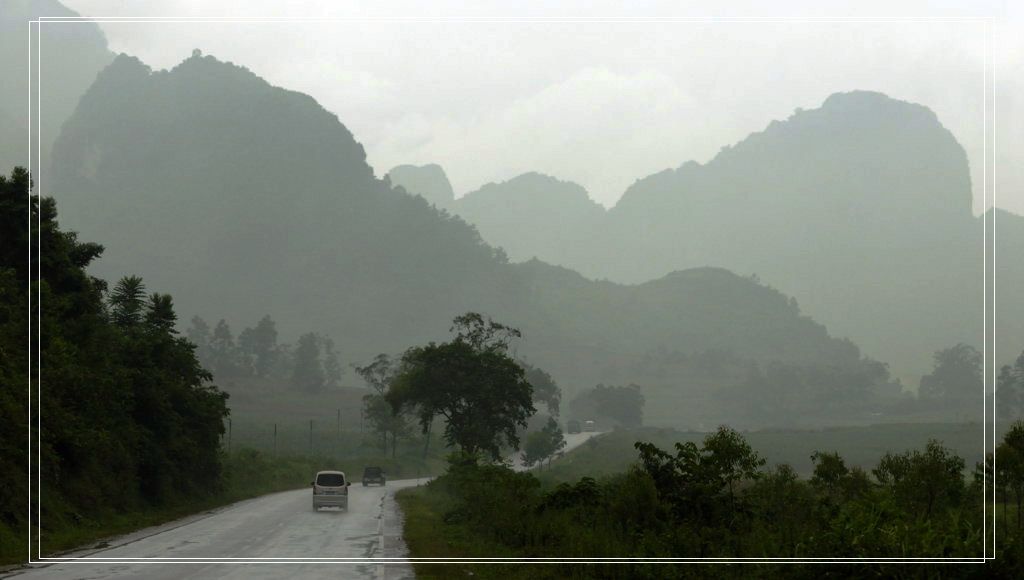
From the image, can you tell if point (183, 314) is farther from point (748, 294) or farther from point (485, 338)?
point (748, 294)

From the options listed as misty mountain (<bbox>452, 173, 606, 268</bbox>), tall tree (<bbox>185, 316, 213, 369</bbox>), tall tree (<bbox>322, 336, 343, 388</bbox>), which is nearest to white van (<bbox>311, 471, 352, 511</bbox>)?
tall tree (<bbox>185, 316, 213, 369</bbox>)

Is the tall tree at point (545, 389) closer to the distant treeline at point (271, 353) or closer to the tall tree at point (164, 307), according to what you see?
the distant treeline at point (271, 353)

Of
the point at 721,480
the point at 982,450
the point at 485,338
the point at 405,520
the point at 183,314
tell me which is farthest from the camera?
the point at 405,520

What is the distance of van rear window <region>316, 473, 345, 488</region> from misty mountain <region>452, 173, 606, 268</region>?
13.8 meters

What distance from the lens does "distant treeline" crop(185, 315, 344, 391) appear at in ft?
80.5

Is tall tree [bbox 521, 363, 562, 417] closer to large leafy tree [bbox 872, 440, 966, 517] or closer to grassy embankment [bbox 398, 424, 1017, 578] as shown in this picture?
grassy embankment [bbox 398, 424, 1017, 578]

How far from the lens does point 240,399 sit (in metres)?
28.8

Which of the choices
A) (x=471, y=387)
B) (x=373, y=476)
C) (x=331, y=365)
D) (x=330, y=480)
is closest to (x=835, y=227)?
(x=331, y=365)

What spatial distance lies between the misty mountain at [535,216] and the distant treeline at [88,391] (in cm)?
995

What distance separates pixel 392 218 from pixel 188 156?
19.5ft

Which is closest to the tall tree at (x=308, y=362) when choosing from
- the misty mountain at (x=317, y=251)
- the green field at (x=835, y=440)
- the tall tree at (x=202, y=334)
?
the misty mountain at (x=317, y=251)

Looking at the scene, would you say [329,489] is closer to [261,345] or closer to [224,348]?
[224,348]

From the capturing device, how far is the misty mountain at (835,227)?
2131 centimetres

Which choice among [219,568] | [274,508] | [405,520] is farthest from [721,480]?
[274,508]
